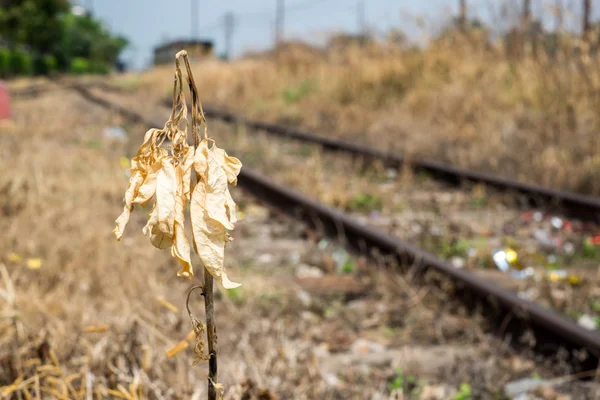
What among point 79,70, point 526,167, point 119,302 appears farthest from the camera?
point 79,70

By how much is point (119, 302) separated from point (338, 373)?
3.00 ft

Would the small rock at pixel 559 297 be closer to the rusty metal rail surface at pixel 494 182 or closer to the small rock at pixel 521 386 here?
the small rock at pixel 521 386

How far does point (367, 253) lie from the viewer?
157 inches

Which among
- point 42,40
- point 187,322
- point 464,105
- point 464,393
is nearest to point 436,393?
point 464,393

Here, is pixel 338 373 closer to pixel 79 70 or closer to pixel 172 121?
pixel 172 121

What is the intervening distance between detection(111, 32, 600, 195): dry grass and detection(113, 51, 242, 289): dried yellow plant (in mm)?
5421

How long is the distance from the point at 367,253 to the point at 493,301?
1145 millimetres

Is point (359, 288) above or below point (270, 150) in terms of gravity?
above

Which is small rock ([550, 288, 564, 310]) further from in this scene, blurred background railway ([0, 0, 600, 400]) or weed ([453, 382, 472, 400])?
weed ([453, 382, 472, 400])

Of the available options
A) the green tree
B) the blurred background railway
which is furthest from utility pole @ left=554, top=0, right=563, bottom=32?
the green tree

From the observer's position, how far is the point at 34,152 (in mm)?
6973

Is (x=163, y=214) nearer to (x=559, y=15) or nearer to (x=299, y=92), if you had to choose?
(x=559, y=15)

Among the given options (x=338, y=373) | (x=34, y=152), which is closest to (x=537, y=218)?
(x=338, y=373)

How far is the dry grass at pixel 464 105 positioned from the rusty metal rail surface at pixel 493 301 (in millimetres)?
2486
